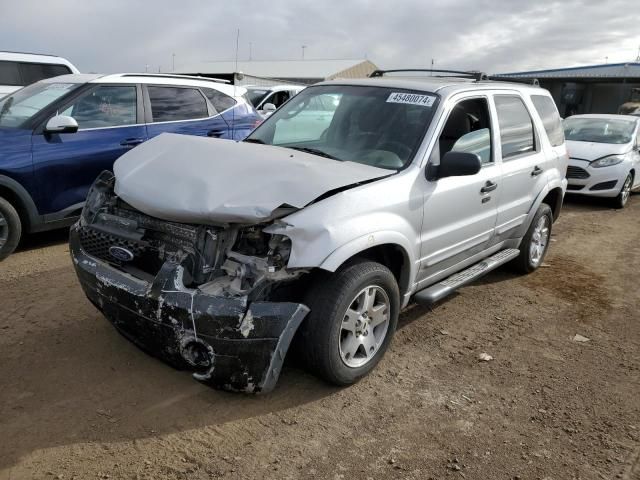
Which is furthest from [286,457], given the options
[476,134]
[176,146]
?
[476,134]

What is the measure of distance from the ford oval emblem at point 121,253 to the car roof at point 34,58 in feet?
28.9

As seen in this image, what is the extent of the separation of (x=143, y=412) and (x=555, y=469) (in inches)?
88.9

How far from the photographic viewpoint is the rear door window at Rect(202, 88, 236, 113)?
7069mm

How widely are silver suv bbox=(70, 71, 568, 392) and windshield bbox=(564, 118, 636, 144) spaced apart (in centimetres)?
705

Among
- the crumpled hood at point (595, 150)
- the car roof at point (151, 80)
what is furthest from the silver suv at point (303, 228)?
the crumpled hood at point (595, 150)

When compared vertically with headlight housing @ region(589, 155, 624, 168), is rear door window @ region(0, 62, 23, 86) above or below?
above

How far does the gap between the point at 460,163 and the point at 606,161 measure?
7.53m

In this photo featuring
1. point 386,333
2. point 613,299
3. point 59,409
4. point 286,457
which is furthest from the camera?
point 613,299

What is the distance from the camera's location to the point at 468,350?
402 cm

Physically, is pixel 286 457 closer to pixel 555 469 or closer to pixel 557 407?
pixel 555 469

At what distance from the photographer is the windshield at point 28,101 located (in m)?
5.63

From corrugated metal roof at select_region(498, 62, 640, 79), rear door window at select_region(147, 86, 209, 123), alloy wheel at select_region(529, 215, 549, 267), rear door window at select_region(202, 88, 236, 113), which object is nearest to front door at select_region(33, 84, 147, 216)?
rear door window at select_region(147, 86, 209, 123)

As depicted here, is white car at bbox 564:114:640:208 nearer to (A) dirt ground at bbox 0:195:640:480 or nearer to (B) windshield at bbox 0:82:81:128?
(A) dirt ground at bbox 0:195:640:480

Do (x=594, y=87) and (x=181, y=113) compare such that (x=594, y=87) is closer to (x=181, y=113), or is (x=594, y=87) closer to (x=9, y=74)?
(x=9, y=74)
